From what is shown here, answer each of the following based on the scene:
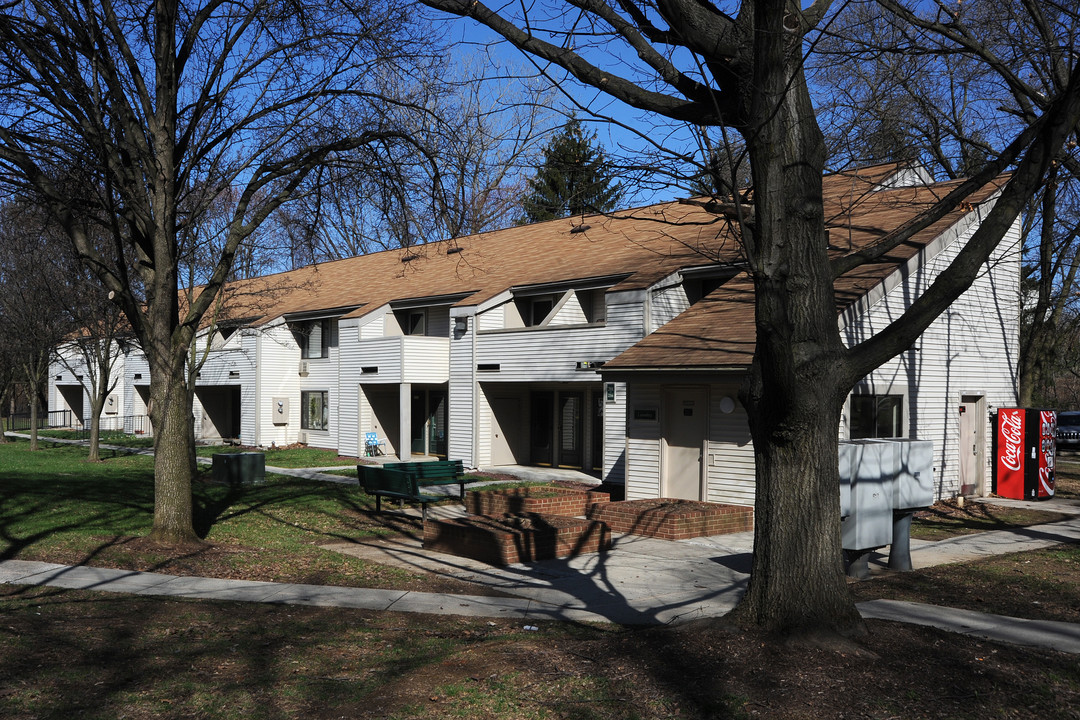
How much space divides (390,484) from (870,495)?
8736 mm

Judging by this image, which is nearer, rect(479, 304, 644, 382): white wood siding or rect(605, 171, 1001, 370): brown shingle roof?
rect(605, 171, 1001, 370): brown shingle roof

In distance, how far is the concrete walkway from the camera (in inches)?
350

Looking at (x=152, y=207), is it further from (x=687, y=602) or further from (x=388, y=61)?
(x=687, y=602)

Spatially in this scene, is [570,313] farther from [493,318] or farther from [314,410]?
[314,410]

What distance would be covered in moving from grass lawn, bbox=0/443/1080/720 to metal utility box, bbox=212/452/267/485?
38.7ft

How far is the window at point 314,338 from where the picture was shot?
34.5 metres

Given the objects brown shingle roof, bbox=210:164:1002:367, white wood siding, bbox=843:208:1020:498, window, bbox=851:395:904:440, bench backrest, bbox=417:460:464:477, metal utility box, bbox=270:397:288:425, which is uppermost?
brown shingle roof, bbox=210:164:1002:367

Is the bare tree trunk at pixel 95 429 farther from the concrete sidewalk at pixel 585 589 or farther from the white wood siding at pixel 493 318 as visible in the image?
the concrete sidewalk at pixel 585 589

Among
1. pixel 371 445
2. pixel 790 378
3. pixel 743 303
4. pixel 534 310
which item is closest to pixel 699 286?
pixel 743 303

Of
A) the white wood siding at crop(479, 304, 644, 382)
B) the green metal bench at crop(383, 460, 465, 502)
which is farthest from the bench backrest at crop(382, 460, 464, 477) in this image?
the white wood siding at crop(479, 304, 644, 382)

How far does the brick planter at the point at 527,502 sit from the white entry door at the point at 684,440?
1.94 meters

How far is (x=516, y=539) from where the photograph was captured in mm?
12406

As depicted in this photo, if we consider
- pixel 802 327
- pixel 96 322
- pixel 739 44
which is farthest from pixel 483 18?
pixel 96 322

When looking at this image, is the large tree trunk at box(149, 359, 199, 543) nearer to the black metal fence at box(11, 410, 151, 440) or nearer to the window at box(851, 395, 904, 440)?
the window at box(851, 395, 904, 440)
